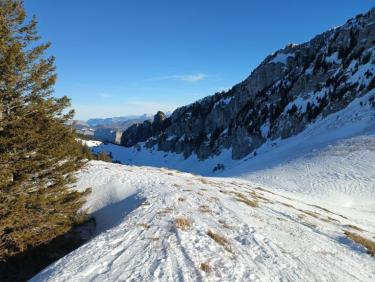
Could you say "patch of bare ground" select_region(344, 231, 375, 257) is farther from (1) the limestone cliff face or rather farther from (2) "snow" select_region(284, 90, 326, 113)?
(2) "snow" select_region(284, 90, 326, 113)

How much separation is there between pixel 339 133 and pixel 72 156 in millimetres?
51202

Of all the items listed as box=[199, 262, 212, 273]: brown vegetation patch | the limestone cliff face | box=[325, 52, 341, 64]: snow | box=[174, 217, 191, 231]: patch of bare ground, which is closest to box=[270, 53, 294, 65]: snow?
the limestone cliff face

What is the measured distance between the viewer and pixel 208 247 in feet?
39.7

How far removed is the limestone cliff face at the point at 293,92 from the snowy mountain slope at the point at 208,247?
6347 centimetres

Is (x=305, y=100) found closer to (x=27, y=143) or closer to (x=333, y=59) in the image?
(x=333, y=59)

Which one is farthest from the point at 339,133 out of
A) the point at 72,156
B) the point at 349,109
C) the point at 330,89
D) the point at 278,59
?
the point at 278,59

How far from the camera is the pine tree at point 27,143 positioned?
13.9m

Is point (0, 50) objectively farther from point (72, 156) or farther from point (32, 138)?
point (72, 156)

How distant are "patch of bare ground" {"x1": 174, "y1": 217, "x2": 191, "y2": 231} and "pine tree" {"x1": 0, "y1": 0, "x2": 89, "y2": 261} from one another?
5.94 m

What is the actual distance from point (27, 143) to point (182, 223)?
24.4 ft

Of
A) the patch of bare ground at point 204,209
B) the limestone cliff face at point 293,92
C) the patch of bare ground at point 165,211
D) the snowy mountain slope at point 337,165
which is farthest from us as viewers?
the limestone cliff face at point 293,92

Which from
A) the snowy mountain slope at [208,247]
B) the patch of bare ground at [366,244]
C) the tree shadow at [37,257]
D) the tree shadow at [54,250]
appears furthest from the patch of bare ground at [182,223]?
the patch of bare ground at [366,244]

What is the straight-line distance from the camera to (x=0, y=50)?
13750 mm

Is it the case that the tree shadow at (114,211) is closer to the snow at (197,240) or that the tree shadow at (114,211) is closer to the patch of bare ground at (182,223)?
the snow at (197,240)
